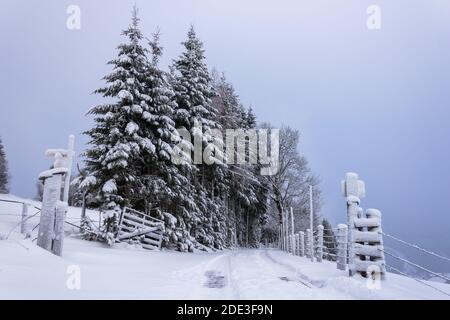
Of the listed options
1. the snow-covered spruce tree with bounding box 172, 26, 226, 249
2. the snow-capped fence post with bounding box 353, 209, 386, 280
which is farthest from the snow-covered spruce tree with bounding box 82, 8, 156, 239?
the snow-capped fence post with bounding box 353, 209, 386, 280

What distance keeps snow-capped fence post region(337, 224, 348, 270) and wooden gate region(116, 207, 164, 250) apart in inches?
384

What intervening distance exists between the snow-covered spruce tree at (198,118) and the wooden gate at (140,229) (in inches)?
173

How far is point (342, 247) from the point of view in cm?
963

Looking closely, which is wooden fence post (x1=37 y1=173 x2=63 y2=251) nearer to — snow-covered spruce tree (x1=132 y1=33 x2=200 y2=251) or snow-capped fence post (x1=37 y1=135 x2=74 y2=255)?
snow-capped fence post (x1=37 y1=135 x2=74 y2=255)

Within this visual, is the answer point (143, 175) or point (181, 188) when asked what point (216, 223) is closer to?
point (181, 188)

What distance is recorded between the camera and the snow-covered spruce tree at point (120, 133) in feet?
53.5

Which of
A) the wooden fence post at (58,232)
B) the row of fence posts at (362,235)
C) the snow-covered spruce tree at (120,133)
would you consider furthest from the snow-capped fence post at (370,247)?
the snow-covered spruce tree at (120,133)

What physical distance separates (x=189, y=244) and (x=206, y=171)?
8.61 meters

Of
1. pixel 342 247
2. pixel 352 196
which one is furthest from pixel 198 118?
pixel 352 196

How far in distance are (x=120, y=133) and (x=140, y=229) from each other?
4422mm

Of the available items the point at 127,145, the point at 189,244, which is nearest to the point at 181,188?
the point at 189,244

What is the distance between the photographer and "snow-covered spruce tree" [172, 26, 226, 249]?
2456 cm
